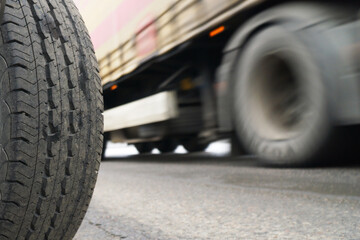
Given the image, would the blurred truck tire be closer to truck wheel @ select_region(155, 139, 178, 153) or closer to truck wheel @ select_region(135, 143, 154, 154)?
truck wheel @ select_region(155, 139, 178, 153)

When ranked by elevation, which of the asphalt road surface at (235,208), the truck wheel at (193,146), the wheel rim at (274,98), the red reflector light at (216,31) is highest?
the red reflector light at (216,31)

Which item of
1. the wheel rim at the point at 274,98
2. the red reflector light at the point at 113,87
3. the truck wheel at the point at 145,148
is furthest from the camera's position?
the truck wheel at the point at 145,148

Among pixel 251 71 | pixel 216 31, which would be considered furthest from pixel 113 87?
pixel 251 71

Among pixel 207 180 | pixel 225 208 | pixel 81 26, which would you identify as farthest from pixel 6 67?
pixel 207 180

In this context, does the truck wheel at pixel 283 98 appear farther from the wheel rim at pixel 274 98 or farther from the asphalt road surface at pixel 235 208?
the asphalt road surface at pixel 235 208

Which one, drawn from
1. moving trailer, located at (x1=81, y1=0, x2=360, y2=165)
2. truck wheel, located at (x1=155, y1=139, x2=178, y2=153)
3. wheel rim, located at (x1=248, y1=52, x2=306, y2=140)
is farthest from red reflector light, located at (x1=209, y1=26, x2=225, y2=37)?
truck wheel, located at (x1=155, y1=139, x2=178, y2=153)

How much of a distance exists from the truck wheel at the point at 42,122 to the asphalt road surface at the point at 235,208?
0.44 meters

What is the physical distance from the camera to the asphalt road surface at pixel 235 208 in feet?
4.63

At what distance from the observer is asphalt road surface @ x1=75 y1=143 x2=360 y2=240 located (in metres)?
1.41

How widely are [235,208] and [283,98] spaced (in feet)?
5.89

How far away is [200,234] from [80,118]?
0.61m

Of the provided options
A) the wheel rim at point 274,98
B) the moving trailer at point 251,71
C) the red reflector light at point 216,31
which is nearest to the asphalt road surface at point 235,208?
the moving trailer at point 251,71

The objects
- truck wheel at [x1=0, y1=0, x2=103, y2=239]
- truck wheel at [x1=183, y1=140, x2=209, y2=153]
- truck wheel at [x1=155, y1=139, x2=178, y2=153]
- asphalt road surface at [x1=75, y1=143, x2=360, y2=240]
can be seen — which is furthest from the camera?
truck wheel at [x1=155, y1=139, x2=178, y2=153]

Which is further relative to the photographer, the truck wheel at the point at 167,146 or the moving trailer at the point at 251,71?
the truck wheel at the point at 167,146
